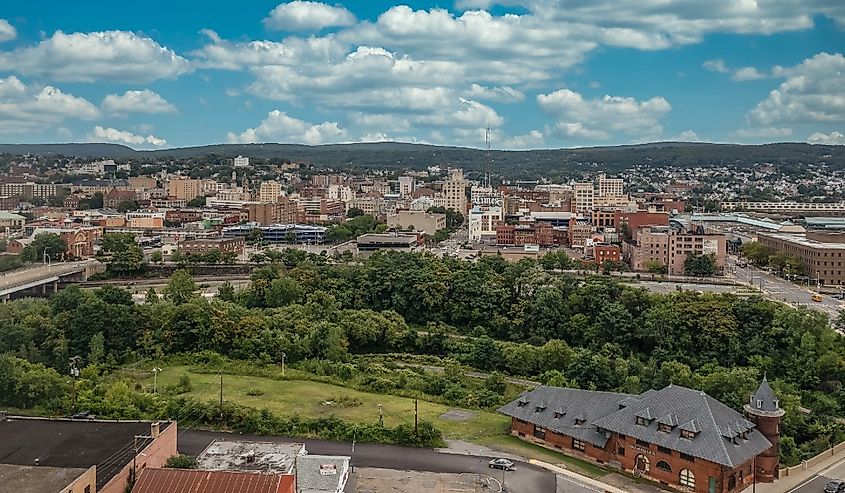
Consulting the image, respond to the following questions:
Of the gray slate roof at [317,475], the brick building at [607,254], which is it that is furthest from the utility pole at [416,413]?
the brick building at [607,254]

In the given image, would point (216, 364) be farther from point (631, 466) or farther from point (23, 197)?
point (23, 197)

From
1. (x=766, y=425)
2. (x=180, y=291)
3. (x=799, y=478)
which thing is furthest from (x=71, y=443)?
(x=180, y=291)

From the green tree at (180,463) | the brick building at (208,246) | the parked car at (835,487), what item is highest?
the brick building at (208,246)

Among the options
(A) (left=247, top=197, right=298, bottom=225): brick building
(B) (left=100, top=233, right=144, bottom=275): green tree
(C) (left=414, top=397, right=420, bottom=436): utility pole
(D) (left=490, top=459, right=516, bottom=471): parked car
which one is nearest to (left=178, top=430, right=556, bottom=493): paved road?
(D) (left=490, top=459, right=516, bottom=471): parked car

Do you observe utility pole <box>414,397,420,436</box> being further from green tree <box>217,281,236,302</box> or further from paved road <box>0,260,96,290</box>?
paved road <box>0,260,96,290</box>

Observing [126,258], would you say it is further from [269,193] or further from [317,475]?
[269,193]

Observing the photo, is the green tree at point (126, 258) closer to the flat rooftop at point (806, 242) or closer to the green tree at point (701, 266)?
the green tree at point (701, 266)

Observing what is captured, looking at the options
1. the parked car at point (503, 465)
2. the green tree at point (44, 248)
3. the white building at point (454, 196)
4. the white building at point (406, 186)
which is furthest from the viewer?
the white building at point (406, 186)
